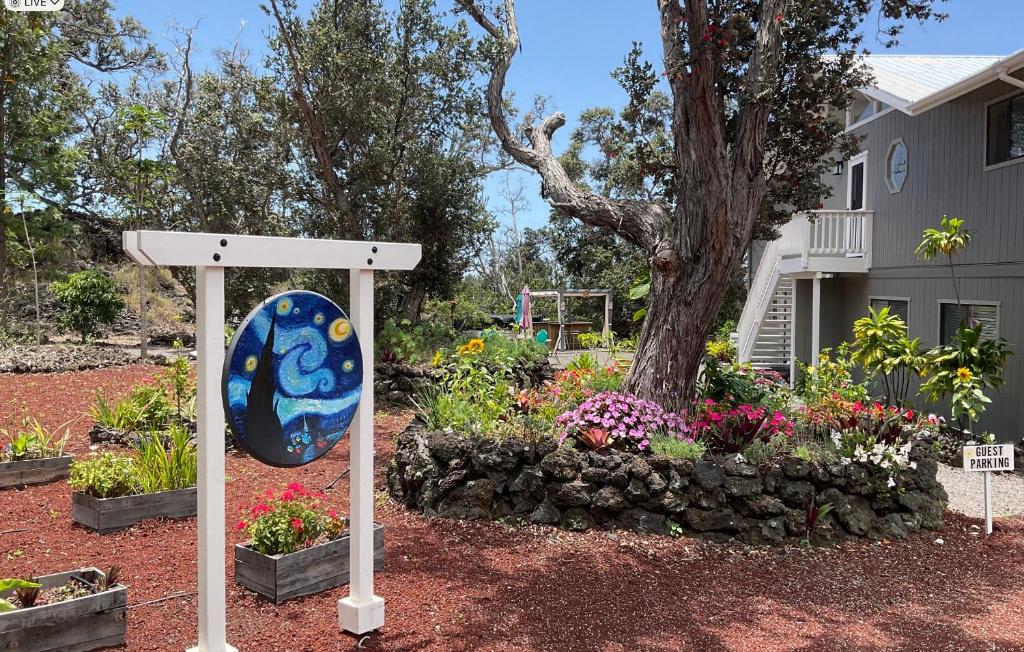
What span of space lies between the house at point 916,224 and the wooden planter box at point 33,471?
26.4ft

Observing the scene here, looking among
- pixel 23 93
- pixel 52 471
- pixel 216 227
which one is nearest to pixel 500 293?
pixel 216 227

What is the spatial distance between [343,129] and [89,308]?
866 cm

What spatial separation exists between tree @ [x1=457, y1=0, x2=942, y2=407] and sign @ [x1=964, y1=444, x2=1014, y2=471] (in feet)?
7.27

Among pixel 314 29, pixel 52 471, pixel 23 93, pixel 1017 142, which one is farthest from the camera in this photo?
pixel 23 93

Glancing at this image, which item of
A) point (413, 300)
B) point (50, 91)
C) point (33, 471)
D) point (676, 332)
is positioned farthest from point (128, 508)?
point (50, 91)

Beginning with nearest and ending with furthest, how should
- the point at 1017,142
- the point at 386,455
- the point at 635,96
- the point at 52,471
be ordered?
the point at 52,471 → the point at 635,96 → the point at 386,455 → the point at 1017,142

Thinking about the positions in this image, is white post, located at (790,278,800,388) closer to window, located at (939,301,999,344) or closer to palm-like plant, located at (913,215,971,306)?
window, located at (939,301,999,344)

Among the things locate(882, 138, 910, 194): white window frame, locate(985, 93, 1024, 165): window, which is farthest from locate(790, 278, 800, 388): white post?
locate(985, 93, 1024, 165): window

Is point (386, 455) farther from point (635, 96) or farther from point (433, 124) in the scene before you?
point (433, 124)

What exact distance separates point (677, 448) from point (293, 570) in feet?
9.64

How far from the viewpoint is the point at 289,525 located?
4090 millimetres

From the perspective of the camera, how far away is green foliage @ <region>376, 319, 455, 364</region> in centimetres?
1151

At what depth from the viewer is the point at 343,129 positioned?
12.3 metres

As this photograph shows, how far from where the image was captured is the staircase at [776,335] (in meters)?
15.4
